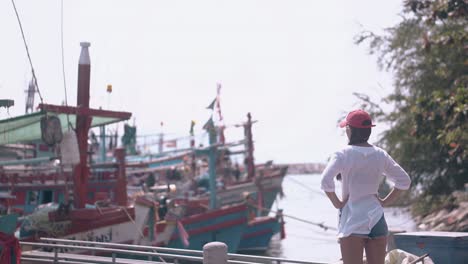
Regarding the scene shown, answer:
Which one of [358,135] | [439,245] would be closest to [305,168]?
[439,245]

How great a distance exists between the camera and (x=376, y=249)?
238 inches

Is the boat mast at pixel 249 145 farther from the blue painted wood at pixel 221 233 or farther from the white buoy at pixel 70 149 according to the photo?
the white buoy at pixel 70 149

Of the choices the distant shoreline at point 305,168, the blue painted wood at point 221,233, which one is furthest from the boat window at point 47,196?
the distant shoreline at point 305,168

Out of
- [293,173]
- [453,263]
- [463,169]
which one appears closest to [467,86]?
[463,169]

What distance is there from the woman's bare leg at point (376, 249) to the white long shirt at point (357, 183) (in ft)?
0.51

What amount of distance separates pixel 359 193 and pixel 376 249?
48 cm

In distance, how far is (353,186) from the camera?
19.7 feet

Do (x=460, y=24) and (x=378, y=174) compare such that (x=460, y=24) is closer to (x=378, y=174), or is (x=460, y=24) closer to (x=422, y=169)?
(x=422, y=169)

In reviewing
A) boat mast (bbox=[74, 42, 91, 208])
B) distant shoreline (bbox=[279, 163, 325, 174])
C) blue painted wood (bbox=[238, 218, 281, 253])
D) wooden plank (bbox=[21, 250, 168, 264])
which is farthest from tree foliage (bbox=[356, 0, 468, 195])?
distant shoreline (bbox=[279, 163, 325, 174])

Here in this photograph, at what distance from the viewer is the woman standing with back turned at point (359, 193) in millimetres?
5930

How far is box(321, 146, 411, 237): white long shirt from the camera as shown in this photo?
593 centimetres

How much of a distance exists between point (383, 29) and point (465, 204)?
26.3 ft

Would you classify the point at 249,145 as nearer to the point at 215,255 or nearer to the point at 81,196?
the point at 81,196

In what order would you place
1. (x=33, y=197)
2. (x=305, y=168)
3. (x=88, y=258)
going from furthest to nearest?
(x=305, y=168), (x=33, y=197), (x=88, y=258)
